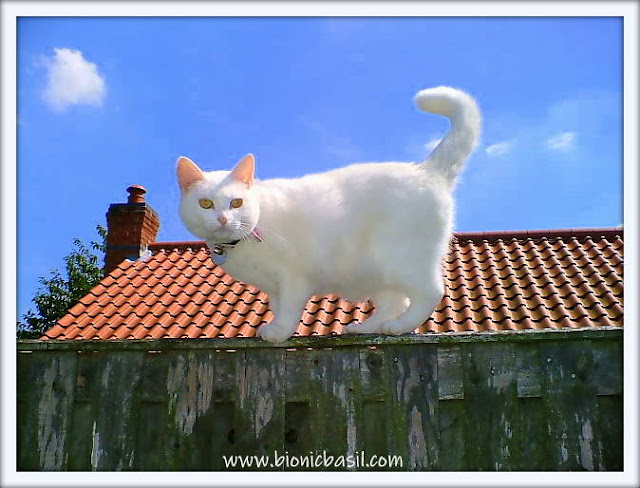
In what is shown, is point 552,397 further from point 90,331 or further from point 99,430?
point 90,331

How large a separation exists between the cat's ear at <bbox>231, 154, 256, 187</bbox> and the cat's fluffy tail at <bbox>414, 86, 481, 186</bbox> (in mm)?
638

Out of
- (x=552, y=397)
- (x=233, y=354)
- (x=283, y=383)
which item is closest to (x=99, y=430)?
(x=233, y=354)

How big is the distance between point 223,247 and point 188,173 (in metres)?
0.29

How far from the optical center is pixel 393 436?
1.86 meters

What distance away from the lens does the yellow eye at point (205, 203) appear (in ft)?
6.52

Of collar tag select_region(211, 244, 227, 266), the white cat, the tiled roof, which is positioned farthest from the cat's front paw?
the tiled roof

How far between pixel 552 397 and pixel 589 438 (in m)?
0.16

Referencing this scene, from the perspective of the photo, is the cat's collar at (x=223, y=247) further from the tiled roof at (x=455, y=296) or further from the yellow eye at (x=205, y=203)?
the tiled roof at (x=455, y=296)

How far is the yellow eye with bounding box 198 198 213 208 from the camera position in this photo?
1988 mm

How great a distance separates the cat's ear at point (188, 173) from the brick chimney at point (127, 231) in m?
4.09

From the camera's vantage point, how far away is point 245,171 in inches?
81.4

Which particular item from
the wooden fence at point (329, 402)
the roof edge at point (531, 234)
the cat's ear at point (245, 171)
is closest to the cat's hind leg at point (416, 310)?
the wooden fence at point (329, 402)

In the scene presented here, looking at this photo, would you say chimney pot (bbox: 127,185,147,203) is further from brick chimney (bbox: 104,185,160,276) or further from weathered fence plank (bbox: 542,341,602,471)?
weathered fence plank (bbox: 542,341,602,471)

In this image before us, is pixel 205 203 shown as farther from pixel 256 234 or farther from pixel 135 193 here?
pixel 135 193
